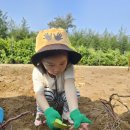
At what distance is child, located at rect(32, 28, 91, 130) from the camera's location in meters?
2.04

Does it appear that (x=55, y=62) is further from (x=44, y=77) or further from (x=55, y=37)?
(x=44, y=77)

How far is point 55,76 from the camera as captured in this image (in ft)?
8.55

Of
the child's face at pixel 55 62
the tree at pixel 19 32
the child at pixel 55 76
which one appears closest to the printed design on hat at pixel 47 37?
the child at pixel 55 76

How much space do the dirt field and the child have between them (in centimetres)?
24

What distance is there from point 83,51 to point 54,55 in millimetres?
14362

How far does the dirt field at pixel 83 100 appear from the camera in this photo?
107 inches

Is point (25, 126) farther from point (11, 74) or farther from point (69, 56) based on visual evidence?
point (11, 74)

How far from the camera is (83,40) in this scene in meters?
20.7

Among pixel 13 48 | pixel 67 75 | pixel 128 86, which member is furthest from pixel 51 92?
pixel 13 48

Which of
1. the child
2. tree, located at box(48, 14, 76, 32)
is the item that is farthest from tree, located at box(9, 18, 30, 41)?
the child

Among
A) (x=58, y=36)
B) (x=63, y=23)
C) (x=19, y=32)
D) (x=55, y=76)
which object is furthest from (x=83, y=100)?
(x=63, y=23)

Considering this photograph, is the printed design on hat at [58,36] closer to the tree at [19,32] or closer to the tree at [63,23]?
the tree at [19,32]

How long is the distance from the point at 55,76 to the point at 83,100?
56.7 inches

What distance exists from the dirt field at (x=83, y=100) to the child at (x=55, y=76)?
0.24 meters
